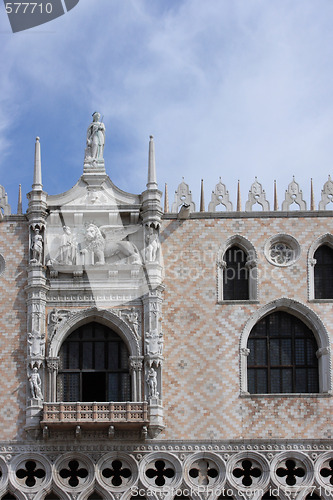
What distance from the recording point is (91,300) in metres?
37.6

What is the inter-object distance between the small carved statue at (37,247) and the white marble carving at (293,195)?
23.5ft

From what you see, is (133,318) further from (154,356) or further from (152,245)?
(152,245)

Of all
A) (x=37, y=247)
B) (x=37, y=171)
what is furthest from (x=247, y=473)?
(x=37, y=171)

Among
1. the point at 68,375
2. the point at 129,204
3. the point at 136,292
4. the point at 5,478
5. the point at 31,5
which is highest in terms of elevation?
the point at 31,5

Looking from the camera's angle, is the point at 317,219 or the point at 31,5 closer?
the point at 31,5

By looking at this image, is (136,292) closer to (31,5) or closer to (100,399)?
(100,399)

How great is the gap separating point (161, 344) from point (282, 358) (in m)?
3.47

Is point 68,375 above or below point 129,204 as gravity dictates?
below

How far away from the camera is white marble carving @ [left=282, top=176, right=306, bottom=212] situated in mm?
38531

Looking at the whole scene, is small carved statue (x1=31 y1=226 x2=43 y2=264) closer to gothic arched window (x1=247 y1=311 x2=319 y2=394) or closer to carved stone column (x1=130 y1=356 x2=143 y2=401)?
carved stone column (x1=130 y1=356 x2=143 y2=401)

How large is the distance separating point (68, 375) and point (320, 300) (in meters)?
7.48

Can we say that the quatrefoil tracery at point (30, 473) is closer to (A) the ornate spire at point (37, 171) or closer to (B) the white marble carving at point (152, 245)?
(B) the white marble carving at point (152, 245)

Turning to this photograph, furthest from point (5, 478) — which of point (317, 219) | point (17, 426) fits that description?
point (317, 219)

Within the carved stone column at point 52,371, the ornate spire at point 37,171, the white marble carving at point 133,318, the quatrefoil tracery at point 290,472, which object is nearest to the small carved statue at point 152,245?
the white marble carving at point 133,318
